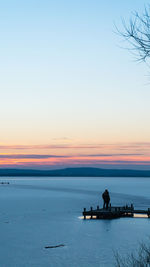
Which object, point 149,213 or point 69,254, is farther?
point 149,213

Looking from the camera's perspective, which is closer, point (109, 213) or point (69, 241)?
point (69, 241)

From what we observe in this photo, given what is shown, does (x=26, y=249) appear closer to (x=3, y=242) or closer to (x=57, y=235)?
(x=3, y=242)

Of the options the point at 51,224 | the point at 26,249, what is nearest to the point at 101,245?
the point at 26,249

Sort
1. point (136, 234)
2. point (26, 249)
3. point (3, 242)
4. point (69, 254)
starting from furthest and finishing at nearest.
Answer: point (136, 234) < point (3, 242) < point (26, 249) < point (69, 254)

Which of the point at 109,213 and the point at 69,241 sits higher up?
the point at 109,213

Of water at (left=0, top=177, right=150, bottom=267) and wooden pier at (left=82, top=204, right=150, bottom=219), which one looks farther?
wooden pier at (left=82, top=204, right=150, bottom=219)

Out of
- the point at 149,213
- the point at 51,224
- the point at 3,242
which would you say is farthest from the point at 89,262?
the point at 149,213

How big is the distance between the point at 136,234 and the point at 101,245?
575 centimetres

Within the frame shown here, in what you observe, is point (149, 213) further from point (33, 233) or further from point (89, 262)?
point (89, 262)

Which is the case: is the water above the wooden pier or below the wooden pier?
below

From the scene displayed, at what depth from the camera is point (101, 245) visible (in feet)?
98.9

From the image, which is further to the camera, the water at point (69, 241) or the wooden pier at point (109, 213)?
the wooden pier at point (109, 213)

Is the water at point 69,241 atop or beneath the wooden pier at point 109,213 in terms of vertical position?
beneath

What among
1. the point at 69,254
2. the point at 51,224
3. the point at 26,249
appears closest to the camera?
the point at 69,254
